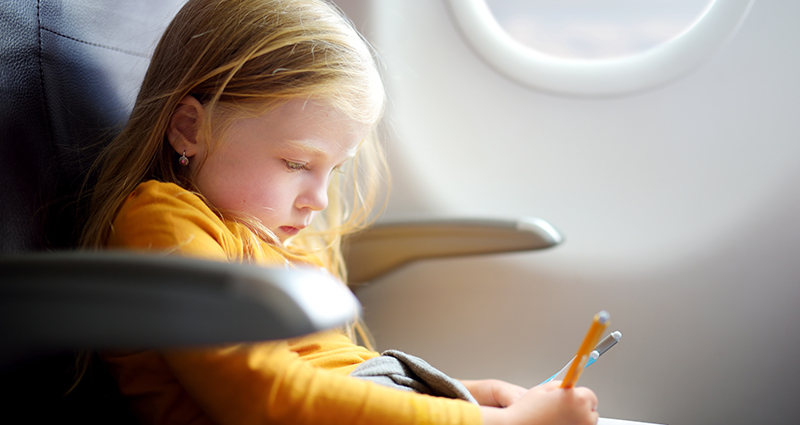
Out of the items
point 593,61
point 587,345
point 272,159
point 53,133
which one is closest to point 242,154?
point 272,159

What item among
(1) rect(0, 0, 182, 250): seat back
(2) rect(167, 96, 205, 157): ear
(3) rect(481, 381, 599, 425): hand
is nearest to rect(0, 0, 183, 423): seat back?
(1) rect(0, 0, 182, 250): seat back

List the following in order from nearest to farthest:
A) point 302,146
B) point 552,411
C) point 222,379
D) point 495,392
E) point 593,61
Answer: point 222,379
point 552,411
point 302,146
point 495,392
point 593,61

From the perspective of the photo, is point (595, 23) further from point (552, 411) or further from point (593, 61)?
point (552, 411)

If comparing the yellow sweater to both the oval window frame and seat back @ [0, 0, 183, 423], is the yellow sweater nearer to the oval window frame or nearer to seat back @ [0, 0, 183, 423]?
seat back @ [0, 0, 183, 423]

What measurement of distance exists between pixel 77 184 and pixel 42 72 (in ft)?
0.44

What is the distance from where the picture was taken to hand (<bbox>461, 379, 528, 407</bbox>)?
77 cm

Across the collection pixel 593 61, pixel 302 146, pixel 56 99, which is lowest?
pixel 56 99

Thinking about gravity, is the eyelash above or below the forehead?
below

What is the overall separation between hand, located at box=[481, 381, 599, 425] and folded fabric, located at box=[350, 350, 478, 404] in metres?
0.07

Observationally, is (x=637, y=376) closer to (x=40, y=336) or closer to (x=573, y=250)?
(x=573, y=250)

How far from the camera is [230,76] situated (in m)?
0.68

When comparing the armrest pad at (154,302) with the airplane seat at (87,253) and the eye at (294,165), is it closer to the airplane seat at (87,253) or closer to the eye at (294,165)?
the airplane seat at (87,253)

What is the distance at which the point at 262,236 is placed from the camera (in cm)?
76

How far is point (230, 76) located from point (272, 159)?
0.11 metres
